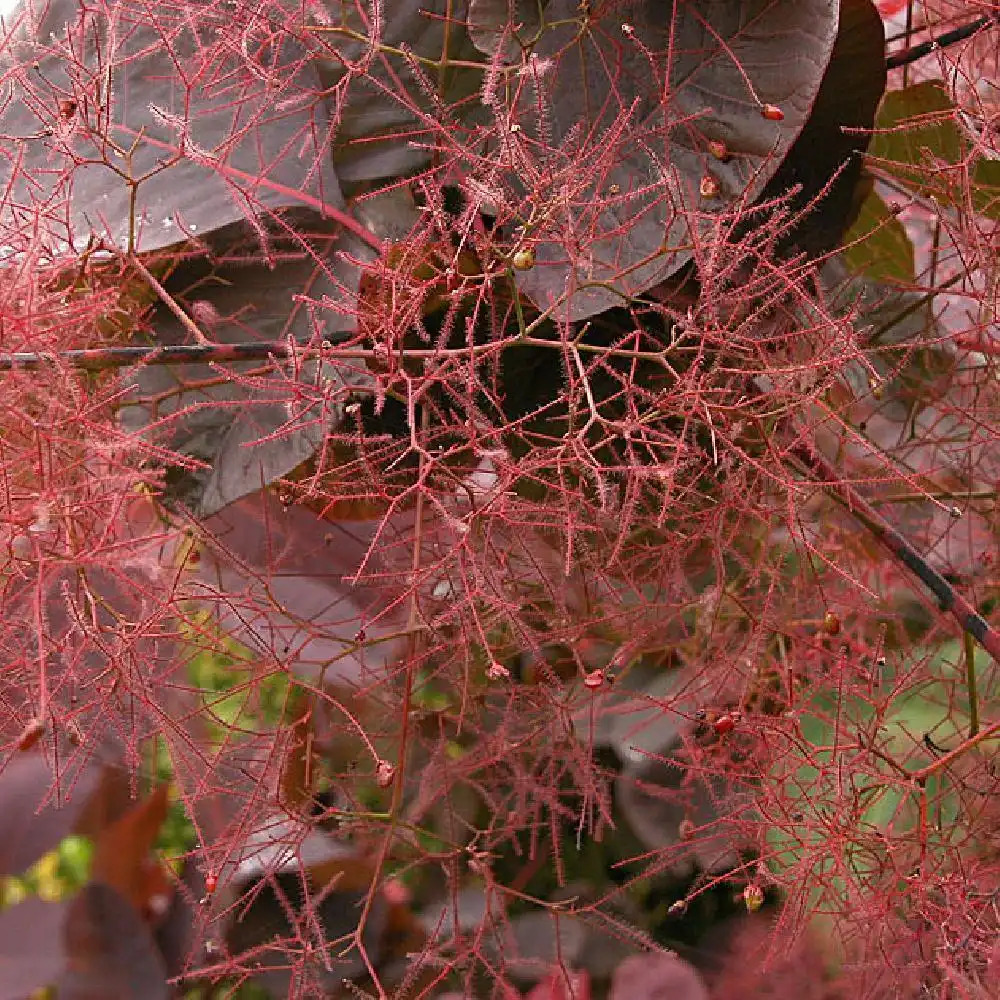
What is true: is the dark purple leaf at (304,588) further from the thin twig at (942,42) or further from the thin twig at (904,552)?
the thin twig at (942,42)

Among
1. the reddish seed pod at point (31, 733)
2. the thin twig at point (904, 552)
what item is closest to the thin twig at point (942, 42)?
the thin twig at point (904, 552)

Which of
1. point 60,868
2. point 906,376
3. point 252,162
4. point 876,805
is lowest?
point 60,868

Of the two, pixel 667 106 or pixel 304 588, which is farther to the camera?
pixel 304 588

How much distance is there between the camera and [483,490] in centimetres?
45

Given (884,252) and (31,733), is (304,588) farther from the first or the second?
(884,252)

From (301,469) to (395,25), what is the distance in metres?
0.23

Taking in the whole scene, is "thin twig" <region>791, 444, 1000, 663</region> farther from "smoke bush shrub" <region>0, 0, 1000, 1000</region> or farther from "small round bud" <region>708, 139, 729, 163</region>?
"small round bud" <region>708, 139, 729, 163</region>

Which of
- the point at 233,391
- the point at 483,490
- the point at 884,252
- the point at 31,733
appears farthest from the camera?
the point at 884,252

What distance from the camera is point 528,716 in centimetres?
57

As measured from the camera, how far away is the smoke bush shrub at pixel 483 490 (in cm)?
43

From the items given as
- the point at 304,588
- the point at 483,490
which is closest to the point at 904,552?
the point at 483,490

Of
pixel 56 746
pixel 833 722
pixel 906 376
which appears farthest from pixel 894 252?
pixel 56 746

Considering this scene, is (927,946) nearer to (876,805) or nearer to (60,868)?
(876,805)

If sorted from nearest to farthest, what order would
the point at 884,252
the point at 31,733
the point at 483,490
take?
the point at 31,733 → the point at 483,490 → the point at 884,252
